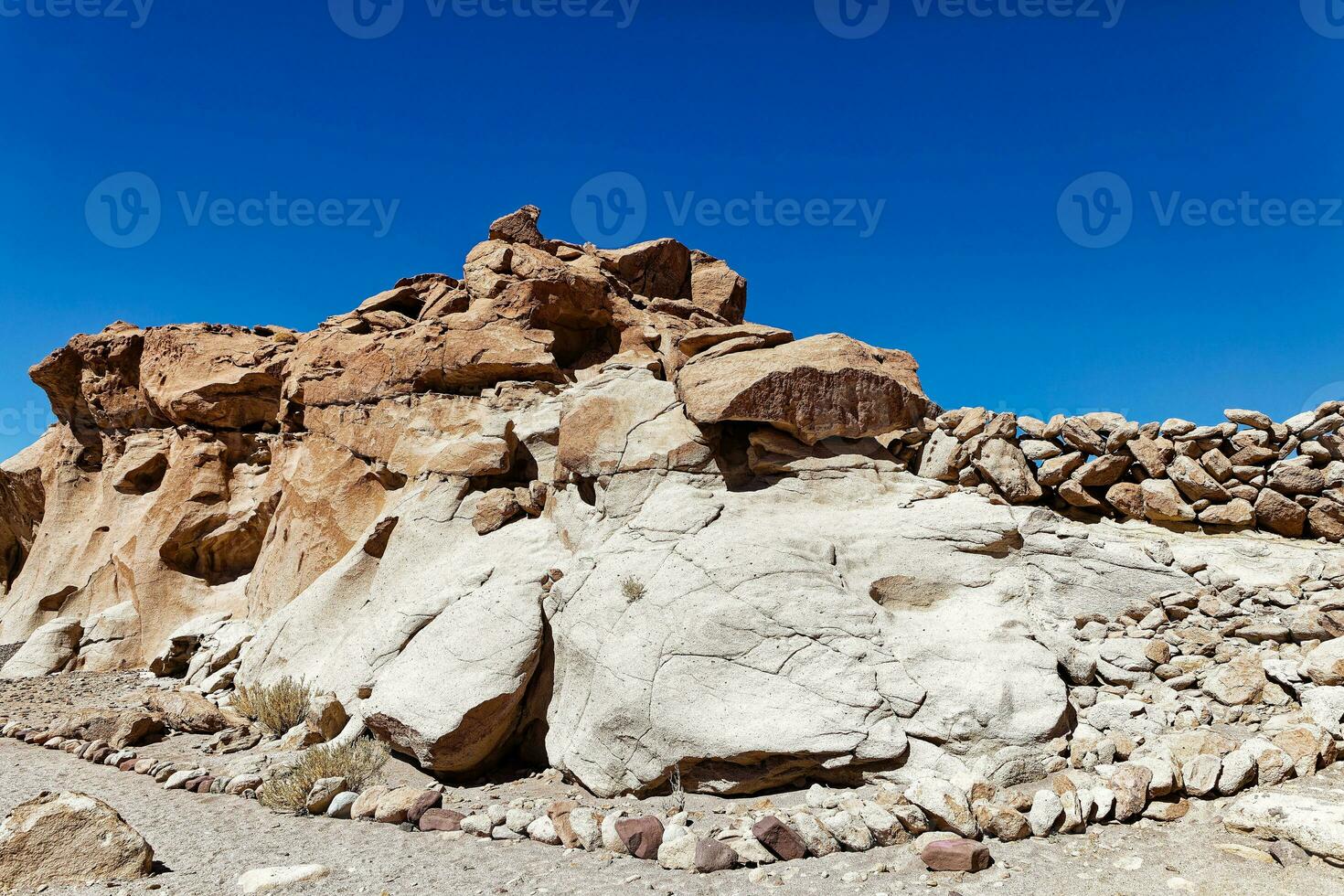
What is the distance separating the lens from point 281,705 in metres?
9.91

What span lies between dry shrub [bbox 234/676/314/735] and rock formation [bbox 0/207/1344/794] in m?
0.44

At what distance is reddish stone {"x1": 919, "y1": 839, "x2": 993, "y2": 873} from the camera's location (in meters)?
4.93

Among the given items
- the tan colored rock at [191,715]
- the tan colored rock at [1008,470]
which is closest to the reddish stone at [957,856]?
the tan colored rock at [1008,470]

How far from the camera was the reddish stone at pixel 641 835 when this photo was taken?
557cm

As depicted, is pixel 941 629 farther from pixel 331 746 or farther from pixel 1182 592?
pixel 331 746

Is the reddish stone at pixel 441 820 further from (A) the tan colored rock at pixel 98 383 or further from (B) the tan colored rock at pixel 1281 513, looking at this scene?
(A) the tan colored rock at pixel 98 383

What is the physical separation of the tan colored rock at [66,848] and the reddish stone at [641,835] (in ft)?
10.9

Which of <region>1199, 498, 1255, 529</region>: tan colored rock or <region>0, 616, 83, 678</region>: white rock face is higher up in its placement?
<region>1199, 498, 1255, 529</region>: tan colored rock

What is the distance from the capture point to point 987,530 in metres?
8.37

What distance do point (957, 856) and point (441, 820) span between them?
4.02m

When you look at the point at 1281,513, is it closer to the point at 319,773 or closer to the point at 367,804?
the point at 367,804

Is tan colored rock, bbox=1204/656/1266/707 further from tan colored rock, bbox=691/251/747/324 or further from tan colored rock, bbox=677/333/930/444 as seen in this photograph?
tan colored rock, bbox=691/251/747/324

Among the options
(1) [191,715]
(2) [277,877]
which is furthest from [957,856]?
(1) [191,715]

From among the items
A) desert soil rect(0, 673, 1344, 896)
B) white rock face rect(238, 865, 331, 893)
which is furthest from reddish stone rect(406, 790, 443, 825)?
white rock face rect(238, 865, 331, 893)
